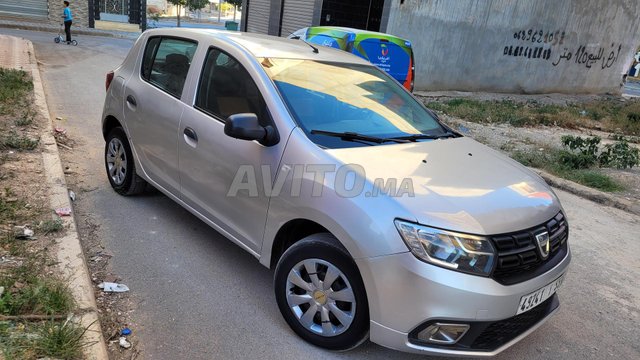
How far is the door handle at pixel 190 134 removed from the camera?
3588 millimetres

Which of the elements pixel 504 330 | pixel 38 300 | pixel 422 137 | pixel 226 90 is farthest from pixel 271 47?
pixel 504 330

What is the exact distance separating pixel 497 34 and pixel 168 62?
15.1 m

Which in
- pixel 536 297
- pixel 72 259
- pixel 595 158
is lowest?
pixel 72 259

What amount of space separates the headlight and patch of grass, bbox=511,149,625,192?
17.5 feet

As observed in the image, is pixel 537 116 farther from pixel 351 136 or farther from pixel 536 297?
pixel 536 297

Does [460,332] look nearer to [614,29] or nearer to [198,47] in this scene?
[198,47]

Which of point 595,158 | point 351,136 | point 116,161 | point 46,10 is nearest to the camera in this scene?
point 351,136

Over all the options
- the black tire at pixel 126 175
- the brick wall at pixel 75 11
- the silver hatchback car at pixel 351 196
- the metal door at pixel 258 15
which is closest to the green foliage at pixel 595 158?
the silver hatchback car at pixel 351 196

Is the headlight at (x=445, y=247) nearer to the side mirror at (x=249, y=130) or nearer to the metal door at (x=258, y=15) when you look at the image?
the side mirror at (x=249, y=130)

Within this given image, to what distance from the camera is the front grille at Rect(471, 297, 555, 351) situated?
250cm

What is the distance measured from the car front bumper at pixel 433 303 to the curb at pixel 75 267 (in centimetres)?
144

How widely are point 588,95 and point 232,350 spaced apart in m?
22.7

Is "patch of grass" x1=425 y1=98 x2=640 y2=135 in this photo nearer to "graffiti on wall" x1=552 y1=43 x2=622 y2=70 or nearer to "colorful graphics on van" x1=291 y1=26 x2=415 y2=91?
"colorful graphics on van" x1=291 y1=26 x2=415 y2=91

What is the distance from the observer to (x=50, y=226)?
143 inches
